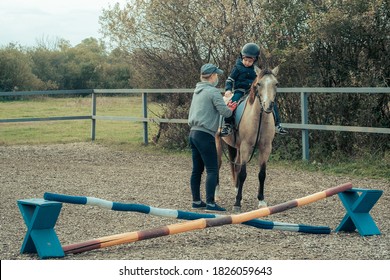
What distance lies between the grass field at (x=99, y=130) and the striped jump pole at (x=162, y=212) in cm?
561

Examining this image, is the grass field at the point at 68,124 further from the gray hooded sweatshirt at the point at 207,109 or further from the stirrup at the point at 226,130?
the gray hooded sweatshirt at the point at 207,109

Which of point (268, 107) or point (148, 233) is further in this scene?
point (268, 107)

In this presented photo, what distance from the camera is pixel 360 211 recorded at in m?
9.33

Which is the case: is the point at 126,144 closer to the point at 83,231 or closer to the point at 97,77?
the point at 83,231

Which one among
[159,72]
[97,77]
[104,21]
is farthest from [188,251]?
[97,77]

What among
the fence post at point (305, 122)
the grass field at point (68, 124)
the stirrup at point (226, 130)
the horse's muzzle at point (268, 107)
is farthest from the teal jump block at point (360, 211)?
the grass field at point (68, 124)

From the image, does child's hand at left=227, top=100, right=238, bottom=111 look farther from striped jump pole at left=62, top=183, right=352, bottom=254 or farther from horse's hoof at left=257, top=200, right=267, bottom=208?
striped jump pole at left=62, top=183, right=352, bottom=254

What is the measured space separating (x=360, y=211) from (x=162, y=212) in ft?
7.77

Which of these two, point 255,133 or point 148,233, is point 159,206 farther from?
point 148,233

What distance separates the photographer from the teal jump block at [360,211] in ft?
30.2

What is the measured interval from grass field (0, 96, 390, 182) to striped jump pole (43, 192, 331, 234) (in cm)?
561

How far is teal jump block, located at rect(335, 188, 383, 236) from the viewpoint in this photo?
9.20 metres

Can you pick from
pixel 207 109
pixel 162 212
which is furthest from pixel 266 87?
→ pixel 162 212

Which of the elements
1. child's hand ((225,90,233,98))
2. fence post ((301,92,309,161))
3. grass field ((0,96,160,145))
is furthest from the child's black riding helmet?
grass field ((0,96,160,145))
